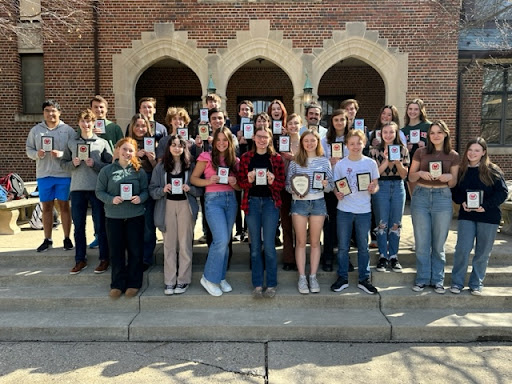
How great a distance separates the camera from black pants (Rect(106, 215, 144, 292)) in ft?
14.8

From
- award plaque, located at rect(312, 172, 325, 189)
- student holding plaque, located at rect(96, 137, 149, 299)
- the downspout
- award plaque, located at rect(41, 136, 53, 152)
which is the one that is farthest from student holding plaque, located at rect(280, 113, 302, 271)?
the downspout

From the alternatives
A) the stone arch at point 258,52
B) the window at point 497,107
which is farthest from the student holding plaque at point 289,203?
the window at point 497,107

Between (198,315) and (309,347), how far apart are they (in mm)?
1260

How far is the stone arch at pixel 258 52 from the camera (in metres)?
10.7

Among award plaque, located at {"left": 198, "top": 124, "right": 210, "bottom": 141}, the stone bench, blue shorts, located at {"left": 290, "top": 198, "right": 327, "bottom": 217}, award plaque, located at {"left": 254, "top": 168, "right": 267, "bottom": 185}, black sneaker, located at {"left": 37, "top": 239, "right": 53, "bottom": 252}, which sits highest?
award plaque, located at {"left": 198, "top": 124, "right": 210, "bottom": 141}

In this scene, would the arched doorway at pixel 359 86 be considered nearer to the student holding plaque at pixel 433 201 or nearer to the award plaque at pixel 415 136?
the award plaque at pixel 415 136

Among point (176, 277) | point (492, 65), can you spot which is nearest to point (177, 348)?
point (176, 277)

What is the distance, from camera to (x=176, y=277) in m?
4.80

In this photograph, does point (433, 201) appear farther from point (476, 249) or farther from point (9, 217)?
point (9, 217)

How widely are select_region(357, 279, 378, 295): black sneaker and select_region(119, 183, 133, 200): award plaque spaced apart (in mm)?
2867

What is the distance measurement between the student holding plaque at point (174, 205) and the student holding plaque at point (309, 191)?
1.17 metres

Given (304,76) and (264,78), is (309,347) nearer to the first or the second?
(304,76)

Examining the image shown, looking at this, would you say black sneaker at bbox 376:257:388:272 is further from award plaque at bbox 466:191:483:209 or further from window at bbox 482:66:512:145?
window at bbox 482:66:512:145

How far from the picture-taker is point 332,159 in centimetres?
489
